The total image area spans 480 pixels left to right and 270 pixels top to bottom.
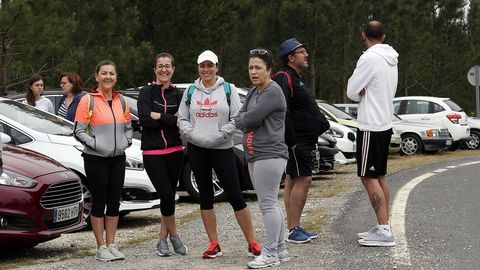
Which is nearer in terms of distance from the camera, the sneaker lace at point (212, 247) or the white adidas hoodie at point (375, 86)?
the sneaker lace at point (212, 247)

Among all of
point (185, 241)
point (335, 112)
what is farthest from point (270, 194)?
point (335, 112)

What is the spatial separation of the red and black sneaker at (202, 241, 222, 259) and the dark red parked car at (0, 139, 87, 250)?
4.73ft

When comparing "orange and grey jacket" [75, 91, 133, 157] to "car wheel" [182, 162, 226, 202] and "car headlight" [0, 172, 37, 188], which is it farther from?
"car wheel" [182, 162, 226, 202]

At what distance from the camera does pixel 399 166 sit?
17.6 m

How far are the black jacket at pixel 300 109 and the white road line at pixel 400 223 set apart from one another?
1267 millimetres

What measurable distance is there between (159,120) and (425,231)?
297 cm

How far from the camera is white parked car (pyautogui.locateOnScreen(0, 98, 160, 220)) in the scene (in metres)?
9.00

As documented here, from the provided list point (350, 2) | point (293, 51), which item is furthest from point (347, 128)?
point (350, 2)

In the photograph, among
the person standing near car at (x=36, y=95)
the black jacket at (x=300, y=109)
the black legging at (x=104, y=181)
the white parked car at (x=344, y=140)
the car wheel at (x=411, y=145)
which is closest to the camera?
the black legging at (x=104, y=181)

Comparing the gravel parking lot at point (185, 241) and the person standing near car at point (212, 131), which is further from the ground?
the person standing near car at point (212, 131)

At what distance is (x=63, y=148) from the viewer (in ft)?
29.7

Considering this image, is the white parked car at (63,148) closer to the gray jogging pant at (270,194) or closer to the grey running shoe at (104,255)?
the grey running shoe at (104,255)

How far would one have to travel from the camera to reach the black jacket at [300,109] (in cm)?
767

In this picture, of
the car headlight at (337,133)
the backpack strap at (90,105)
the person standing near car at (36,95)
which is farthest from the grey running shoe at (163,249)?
the car headlight at (337,133)
